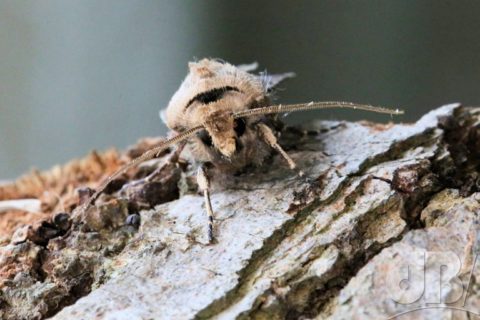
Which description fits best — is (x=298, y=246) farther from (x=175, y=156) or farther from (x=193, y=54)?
(x=193, y=54)

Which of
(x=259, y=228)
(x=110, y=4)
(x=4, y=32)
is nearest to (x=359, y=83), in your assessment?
(x=110, y=4)

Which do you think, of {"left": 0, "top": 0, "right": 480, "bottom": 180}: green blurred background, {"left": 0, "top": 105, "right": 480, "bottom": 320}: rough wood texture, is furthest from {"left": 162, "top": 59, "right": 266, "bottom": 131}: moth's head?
{"left": 0, "top": 0, "right": 480, "bottom": 180}: green blurred background

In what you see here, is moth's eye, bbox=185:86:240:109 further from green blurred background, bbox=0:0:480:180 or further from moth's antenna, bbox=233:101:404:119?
green blurred background, bbox=0:0:480:180

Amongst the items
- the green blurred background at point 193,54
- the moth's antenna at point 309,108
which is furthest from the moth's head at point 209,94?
the green blurred background at point 193,54

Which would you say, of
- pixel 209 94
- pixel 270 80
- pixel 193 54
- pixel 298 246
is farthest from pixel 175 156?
pixel 193 54

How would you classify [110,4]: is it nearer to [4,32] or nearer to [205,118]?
[4,32]

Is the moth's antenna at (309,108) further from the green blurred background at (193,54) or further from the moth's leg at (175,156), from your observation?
the green blurred background at (193,54)
